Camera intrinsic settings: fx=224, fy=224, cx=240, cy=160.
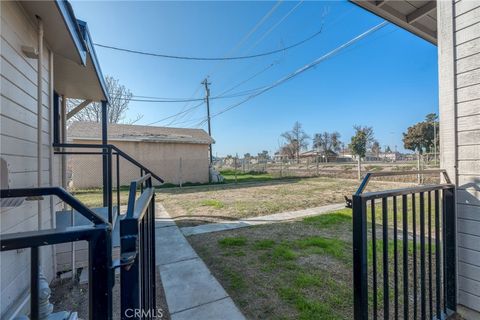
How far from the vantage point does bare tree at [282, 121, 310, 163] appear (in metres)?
37.9

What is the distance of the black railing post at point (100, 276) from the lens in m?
0.64

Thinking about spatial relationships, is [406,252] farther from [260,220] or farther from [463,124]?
[260,220]

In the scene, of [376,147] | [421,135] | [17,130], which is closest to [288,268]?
[17,130]

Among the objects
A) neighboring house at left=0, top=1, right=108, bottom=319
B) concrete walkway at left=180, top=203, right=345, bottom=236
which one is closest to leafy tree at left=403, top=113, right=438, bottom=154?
concrete walkway at left=180, top=203, right=345, bottom=236

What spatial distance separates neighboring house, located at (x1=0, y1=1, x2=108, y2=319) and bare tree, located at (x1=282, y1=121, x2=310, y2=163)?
3709cm

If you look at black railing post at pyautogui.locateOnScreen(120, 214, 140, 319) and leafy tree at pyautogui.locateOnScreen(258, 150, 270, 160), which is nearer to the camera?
black railing post at pyautogui.locateOnScreen(120, 214, 140, 319)

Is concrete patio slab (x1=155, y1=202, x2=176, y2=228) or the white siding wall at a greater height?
the white siding wall

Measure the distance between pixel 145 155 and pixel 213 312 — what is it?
10110 millimetres

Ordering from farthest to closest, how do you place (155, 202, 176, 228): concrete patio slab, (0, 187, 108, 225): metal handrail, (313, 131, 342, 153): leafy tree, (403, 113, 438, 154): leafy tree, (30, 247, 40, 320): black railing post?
(313, 131, 342, 153): leafy tree
(403, 113, 438, 154): leafy tree
(155, 202, 176, 228): concrete patio slab
(0, 187, 108, 225): metal handrail
(30, 247, 40, 320): black railing post

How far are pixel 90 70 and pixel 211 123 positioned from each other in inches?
535

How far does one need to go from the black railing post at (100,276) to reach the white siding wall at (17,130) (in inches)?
52.3

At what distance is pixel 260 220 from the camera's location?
4629mm

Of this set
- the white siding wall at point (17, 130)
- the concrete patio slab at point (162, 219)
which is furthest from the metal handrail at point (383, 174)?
the concrete patio slab at point (162, 219)

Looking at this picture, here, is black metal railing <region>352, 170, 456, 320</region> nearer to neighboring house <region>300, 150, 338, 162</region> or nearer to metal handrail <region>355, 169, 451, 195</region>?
metal handrail <region>355, 169, 451, 195</region>
